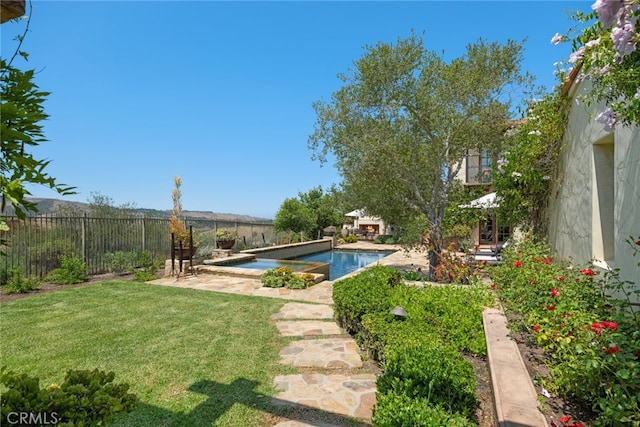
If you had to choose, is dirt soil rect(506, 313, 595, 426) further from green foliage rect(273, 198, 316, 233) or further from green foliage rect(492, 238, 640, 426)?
green foliage rect(273, 198, 316, 233)

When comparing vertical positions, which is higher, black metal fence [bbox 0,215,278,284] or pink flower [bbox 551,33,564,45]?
pink flower [bbox 551,33,564,45]

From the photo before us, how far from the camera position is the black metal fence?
856cm

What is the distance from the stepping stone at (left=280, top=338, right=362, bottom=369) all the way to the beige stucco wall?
3.19 m

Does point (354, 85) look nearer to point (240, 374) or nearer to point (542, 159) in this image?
point (542, 159)

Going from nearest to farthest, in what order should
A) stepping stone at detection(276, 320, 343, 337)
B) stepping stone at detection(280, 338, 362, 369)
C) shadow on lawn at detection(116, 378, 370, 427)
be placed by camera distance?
shadow on lawn at detection(116, 378, 370, 427) → stepping stone at detection(280, 338, 362, 369) → stepping stone at detection(276, 320, 343, 337)

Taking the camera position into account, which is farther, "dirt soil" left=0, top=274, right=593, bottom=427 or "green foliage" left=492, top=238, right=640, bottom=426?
"dirt soil" left=0, top=274, right=593, bottom=427

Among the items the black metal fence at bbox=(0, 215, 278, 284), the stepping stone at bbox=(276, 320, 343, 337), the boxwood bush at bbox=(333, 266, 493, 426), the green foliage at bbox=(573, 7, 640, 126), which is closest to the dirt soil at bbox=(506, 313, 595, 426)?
the boxwood bush at bbox=(333, 266, 493, 426)

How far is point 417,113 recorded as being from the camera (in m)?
8.45

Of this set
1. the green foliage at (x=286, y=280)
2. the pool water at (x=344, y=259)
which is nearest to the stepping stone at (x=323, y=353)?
the green foliage at (x=286, y=280)

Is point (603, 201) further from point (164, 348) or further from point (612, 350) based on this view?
point (164, 348)

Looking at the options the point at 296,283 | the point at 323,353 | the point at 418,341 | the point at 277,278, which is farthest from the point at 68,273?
the point at 418,341

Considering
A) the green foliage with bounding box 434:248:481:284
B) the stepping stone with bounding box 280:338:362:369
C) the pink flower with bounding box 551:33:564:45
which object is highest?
the pink flower with bounding box 551:33:564:45

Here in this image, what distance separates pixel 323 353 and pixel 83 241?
30.0ft

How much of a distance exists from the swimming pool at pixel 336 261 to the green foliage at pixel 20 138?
→ 11759 millimetres
